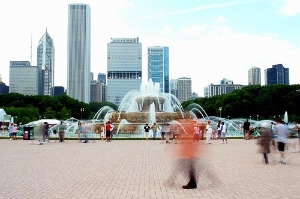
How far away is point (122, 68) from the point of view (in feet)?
632

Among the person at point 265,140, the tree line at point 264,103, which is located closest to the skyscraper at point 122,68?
the tree line at point 264,103

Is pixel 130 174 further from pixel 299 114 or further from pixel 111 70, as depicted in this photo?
pixel 111 70

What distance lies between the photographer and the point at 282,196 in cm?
791

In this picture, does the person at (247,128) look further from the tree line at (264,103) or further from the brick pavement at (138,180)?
the tree line at (264,103)

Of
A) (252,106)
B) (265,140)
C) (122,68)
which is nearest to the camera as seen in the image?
(265,140)

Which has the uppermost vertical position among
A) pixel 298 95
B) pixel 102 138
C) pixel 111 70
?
pixel 111 70

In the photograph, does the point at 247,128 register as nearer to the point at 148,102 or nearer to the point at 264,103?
the point at 148,102

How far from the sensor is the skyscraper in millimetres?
190375

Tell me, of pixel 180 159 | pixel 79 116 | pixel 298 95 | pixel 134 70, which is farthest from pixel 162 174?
pixel 134 70

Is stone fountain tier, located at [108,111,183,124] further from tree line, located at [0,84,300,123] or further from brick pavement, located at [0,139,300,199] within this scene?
tree line, located at [0,84,300,123]

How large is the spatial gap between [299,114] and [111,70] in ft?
406

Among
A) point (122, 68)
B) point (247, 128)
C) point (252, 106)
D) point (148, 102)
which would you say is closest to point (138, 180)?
point (247, 128)

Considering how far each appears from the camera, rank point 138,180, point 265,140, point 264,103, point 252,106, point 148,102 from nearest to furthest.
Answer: point 138,180 < point 265,140 < point 148,102 < point 264,103 < point 252,106

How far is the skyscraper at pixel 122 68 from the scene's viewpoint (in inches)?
7495
